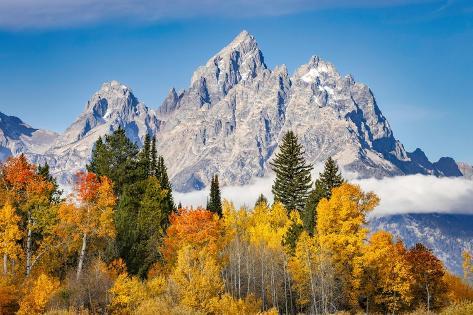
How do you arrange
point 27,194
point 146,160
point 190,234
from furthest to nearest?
point 146,160
point 190,234
point 27,194

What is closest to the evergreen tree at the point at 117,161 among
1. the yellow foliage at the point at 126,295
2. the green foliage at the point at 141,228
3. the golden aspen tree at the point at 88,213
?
the green foliage at the point at 141,228

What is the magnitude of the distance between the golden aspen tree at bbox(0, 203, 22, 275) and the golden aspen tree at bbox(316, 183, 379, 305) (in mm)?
34736

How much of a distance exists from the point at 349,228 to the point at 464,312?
2205 centimetres

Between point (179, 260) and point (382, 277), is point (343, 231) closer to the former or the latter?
point (382, 277)

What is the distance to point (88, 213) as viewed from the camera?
206ft

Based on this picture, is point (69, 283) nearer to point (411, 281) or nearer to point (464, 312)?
point (464, 312)

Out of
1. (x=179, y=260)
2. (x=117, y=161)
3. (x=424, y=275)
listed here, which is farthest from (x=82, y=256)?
(x=424, y=275)

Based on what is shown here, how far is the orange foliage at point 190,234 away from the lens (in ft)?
234

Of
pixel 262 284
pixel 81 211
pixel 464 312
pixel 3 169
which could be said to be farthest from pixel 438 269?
pixel 3 169

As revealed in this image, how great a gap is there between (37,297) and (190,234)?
2355cm

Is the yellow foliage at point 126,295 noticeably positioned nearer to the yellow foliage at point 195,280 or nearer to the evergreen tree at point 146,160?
the yellow foliage at point 195,280

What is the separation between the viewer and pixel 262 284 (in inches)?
2970

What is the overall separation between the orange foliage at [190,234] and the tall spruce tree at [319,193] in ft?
43.6

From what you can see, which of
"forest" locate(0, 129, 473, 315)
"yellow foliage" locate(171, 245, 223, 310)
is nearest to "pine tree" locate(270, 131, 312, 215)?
"forest" locate(0, 129, 473, 315)
